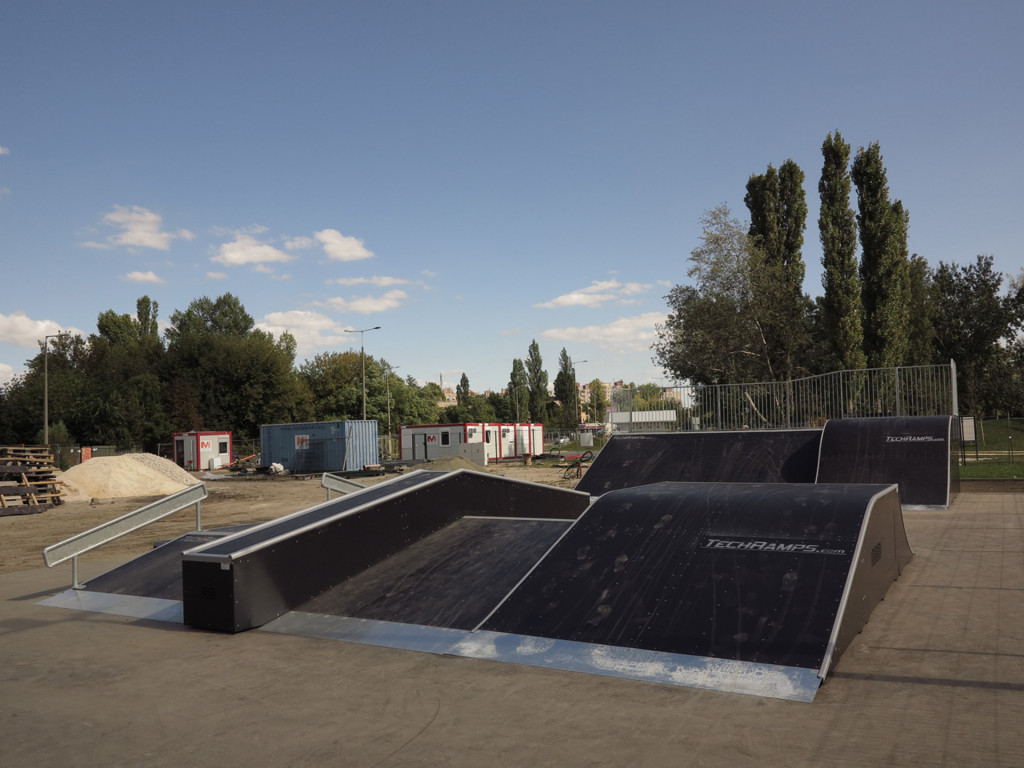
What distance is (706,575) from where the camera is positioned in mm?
5324

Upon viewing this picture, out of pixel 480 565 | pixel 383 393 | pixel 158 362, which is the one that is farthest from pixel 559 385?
pixel 480 565

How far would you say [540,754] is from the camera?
340cm

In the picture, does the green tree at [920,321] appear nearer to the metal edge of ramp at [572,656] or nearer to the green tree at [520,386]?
the metal edge of ramp at [572,656]

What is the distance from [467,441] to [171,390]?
3207cm

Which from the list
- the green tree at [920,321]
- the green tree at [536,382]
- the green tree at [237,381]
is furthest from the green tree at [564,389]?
the green tree at [920,321]

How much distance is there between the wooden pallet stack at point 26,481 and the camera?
21.7 metres

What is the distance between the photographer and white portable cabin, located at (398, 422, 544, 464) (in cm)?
3809

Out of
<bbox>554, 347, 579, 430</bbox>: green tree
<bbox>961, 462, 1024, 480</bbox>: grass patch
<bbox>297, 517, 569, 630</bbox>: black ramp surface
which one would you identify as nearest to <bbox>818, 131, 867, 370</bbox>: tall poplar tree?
<bbox>961, 462, 1024, 480</bbox>: grass patch

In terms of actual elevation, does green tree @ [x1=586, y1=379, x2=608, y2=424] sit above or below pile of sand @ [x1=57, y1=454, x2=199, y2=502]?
above

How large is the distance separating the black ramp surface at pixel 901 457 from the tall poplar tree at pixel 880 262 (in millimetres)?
16085

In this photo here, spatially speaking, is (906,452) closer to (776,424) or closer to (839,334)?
(776,424)

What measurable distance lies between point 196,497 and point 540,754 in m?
6.37

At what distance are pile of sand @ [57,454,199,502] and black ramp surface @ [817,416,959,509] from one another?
22550 mm

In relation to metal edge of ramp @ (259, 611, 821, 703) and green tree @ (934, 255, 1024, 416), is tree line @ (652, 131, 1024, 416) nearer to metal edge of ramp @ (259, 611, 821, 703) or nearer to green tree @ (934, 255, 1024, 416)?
green tree @ (934, 255, 1024, 416)
